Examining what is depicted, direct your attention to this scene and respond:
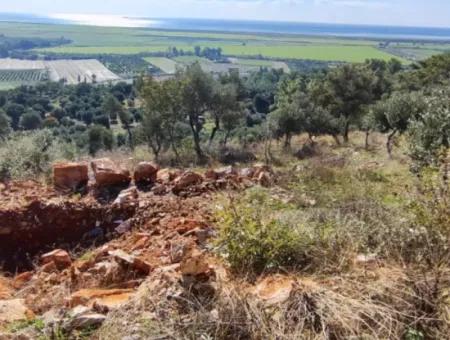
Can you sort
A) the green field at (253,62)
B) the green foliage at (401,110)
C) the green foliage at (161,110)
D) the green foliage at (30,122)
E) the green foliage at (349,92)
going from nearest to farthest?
the green foliage at (401,110) < the green foliage at (161,110) < the green foliage at (349,92) < the green foliage at (30,122) < the green field at (253,62)

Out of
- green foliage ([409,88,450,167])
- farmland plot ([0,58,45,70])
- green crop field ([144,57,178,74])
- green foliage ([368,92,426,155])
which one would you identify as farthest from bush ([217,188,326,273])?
farmland plot ([0,58,45,70])

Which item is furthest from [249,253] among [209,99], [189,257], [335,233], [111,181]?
[209,99]

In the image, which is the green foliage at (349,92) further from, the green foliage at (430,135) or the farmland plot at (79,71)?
the farmland plot at (79,71)

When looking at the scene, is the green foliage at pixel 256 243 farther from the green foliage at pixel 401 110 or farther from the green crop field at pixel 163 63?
the green crop field at pixel 163 63

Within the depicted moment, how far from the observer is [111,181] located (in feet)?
25.5

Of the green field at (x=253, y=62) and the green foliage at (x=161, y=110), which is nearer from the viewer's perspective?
the green foliage at (x=161, y=110)

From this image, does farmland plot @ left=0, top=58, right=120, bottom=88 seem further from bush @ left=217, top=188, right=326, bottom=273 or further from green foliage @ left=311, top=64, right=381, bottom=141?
bush @ left=217, top=188, right=326, bottom=273

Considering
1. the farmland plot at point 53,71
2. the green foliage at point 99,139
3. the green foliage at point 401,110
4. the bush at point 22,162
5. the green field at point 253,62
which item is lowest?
the farmland plot at point 53,71

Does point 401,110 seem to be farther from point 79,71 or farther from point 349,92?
point 79,71

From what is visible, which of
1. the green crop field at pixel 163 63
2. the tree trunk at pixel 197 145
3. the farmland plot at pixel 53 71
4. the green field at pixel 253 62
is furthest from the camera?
the green field at pixel 253 62

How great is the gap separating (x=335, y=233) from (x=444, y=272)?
40.3 inches

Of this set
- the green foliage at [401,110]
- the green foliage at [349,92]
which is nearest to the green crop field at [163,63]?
the green foliage at [349,92]

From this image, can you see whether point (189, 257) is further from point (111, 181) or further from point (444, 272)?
point (111, 181)

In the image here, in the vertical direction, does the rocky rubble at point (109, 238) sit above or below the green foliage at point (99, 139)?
above
